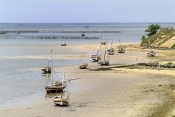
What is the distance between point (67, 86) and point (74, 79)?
5929mm

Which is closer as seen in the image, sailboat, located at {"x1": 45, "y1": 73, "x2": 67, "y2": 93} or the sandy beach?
the sandy beach

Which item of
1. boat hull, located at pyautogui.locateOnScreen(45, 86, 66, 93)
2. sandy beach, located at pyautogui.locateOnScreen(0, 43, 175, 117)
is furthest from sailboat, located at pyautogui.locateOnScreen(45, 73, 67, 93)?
sandy beach, located at pyautogui.locateOnScreen(0, 43, 175, 117)

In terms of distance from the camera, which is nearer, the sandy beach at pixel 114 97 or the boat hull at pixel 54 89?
the sandy beach at pixel 114 97

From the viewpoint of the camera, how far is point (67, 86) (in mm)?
50906

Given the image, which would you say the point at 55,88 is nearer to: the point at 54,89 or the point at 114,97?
the point at 54,89

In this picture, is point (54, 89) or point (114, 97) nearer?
point (114, 97)

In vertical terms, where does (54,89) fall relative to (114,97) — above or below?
above

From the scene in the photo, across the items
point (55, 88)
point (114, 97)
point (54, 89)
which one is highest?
point (55, 88)

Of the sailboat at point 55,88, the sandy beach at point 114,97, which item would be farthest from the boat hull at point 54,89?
the sandy beach at point 114,97

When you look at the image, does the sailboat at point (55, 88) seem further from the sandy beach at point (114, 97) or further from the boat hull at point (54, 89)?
the sandy beach at point (114, 97)

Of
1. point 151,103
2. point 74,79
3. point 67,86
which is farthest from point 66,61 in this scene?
point 151,103

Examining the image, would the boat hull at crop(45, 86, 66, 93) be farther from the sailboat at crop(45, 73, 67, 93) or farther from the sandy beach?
the sandy beach

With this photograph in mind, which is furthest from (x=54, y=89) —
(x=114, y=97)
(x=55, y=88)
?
(x=114, y=97)

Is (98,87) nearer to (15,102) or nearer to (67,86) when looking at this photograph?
(67,86)
